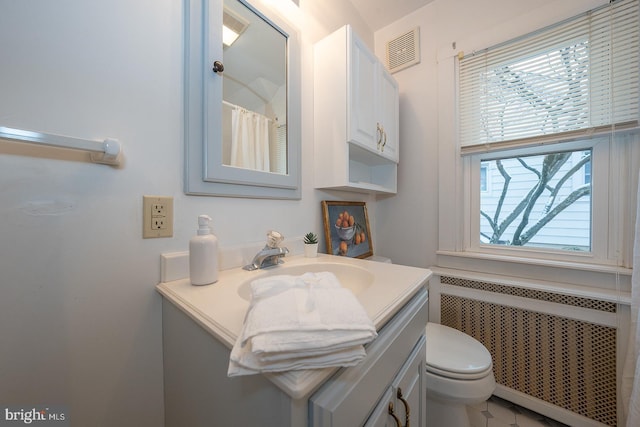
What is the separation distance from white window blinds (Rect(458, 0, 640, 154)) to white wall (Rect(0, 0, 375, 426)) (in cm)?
153

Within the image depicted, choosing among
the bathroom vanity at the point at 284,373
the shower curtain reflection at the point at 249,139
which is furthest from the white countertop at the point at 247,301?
the shower curtain reflection at the point at 249,139

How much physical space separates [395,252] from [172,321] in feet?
4.71

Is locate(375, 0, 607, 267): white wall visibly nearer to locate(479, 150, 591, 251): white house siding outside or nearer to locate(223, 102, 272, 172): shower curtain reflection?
locate(479, 150, 591, 251): white house siding outside

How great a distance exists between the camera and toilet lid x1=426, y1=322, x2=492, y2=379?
89 cm

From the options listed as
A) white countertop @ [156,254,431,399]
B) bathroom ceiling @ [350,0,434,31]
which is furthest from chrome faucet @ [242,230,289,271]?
bathroom ceiling @ [350,0,434,31]

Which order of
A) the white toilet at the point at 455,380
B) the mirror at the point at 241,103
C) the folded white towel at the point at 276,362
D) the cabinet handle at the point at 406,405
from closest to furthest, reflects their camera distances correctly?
the folded white towel at the point at 276,362 < the cabinet handle at the point at 406,405 < the mirror at the point at 241,103 < the white toilet at the point at 455,380

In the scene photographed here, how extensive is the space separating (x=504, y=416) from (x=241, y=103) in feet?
6.36

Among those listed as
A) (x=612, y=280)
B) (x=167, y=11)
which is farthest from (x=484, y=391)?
(x=167, y=11)

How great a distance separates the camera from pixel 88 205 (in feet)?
1.82

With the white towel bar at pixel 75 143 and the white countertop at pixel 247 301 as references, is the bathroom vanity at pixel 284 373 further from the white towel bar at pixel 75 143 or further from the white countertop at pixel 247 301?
the white towel bar at pixel 75 143

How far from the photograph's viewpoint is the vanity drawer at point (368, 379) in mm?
341

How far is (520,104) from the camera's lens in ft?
4.02

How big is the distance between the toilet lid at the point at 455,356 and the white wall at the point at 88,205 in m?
1.01

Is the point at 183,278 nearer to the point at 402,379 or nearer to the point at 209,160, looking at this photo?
the point at 209,160
